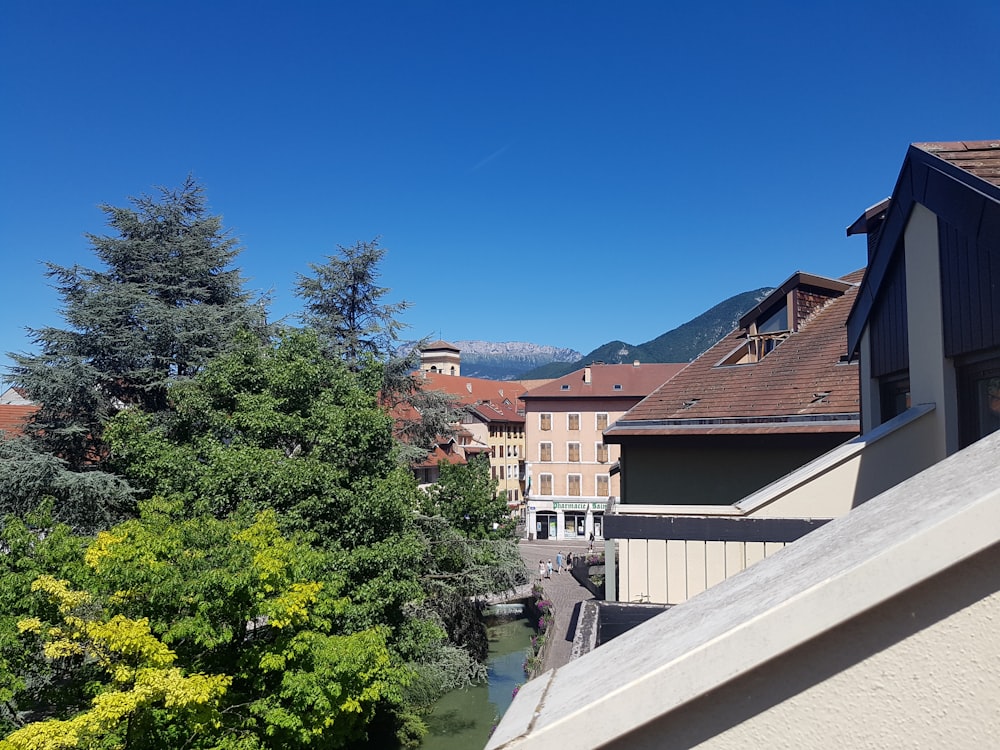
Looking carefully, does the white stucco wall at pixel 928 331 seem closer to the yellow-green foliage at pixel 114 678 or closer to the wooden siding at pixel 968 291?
the wooden siding at pixel 968 291

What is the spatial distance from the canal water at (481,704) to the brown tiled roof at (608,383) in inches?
830

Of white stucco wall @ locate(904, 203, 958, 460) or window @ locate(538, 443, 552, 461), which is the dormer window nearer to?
white stucco wall @ locate(904, 203, 958, 460)

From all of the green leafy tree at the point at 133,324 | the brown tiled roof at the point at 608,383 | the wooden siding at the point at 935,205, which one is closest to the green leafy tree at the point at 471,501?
the green leafy tree at the point at 133,324

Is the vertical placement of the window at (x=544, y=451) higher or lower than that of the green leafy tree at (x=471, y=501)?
higher

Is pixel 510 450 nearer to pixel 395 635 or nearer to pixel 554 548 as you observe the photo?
pixel 554 548

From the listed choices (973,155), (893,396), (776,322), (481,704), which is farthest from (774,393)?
(481,704)

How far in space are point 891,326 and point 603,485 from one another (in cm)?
4066

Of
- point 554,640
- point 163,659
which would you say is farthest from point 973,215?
point 554,640

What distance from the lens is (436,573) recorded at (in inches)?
736

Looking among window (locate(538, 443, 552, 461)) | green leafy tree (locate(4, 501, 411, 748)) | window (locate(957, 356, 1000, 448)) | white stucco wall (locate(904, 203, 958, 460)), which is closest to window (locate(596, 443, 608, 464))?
window (locate(538, 443, 552, 461))

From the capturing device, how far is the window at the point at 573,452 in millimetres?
46188

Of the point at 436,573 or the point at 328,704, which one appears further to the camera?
the point at 436,573

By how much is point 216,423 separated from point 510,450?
47250 millimetres

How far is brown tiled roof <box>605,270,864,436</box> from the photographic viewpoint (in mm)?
9781
